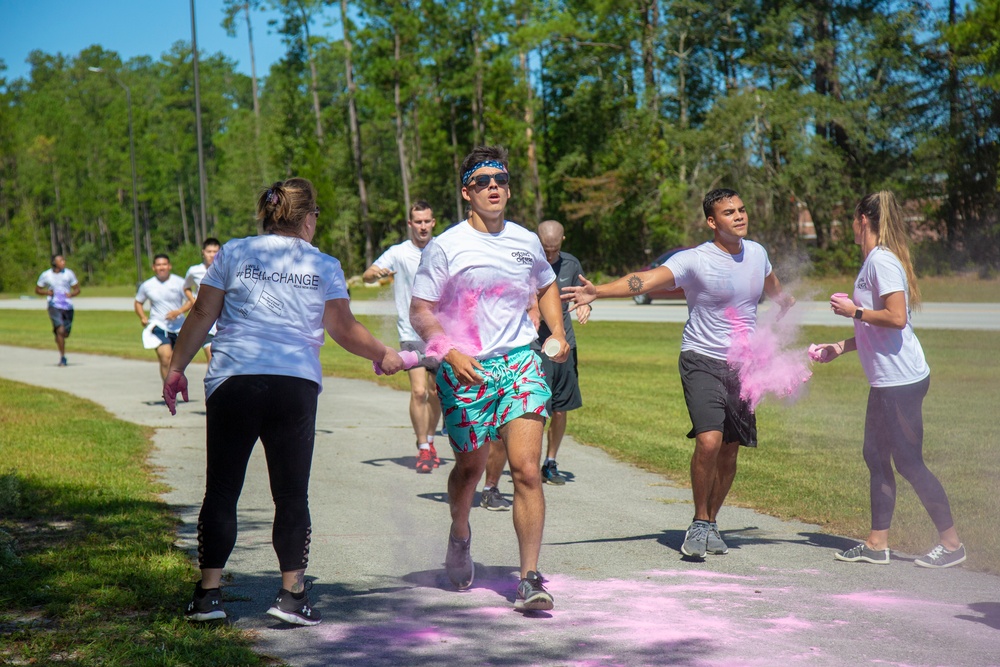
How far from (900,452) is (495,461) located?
276 centimetres

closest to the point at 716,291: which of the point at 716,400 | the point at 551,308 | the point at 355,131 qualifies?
the point at 716,400

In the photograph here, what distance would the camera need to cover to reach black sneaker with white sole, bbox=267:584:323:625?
4785mm

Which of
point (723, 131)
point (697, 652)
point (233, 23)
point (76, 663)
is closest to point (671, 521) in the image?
point (697, 652)

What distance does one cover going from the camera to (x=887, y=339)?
6145 mm

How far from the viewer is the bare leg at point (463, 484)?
547cm

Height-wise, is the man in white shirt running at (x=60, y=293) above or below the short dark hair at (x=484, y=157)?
below

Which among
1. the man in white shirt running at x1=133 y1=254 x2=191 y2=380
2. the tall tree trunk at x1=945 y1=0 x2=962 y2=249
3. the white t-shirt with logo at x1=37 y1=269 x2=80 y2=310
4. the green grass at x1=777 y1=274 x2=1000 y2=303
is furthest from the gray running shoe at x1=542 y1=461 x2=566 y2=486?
the tall tree trunk at x1=945 y1=0 x2=962 y2=249

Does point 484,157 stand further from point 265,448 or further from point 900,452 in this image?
point 900,452

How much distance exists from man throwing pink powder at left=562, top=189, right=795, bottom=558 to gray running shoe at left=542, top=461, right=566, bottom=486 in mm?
2432

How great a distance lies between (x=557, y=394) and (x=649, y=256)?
4605cm

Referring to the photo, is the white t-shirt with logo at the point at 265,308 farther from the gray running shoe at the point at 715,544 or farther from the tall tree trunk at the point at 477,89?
the tall tree trunk at the point at 477,89

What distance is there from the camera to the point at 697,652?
4449 mm

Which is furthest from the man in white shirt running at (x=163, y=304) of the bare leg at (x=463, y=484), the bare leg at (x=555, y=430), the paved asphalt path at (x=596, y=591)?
the bare leg at (x=463, y=484)

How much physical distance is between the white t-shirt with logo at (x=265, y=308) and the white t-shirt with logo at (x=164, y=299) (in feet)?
32.6
